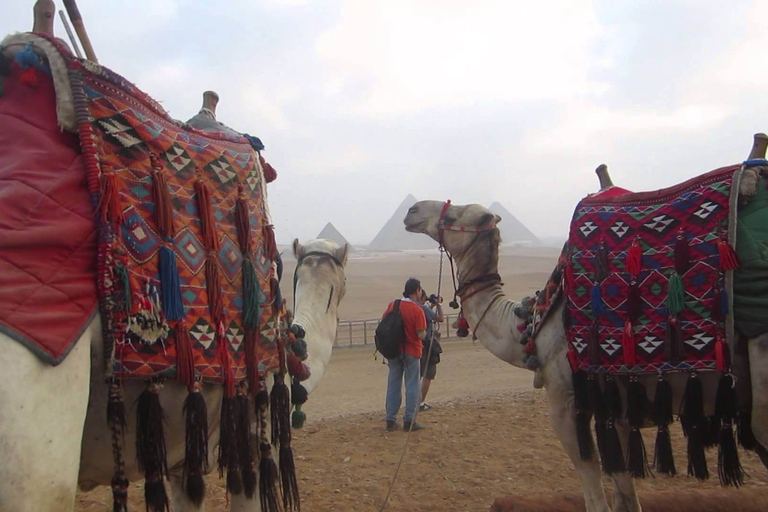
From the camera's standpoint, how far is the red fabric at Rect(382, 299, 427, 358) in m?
7.63

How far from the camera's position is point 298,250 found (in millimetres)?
4211

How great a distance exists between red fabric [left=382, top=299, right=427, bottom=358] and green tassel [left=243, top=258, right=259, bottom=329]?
210 inches

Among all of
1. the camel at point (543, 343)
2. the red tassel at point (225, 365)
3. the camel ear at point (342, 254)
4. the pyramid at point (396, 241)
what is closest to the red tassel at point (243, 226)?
the red tassel at point (225, 365)

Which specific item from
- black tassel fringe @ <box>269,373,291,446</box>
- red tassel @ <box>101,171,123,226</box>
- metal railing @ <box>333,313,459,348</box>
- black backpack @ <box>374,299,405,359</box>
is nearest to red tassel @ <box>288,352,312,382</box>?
black tassel fringe @ <box>269,373,291,446</box>

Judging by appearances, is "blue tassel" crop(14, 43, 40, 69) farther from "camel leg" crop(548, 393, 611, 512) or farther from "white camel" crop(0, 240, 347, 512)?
"camel leg" crop(548, 393, 611, 512)

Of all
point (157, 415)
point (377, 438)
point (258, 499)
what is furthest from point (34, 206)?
point (377, 438)

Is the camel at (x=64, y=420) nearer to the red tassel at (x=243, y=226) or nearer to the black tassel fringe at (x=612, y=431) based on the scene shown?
the red tassel at (x=243, y=226)

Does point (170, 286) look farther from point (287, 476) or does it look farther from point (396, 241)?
point (396, 241)

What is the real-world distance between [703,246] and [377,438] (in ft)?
16.4

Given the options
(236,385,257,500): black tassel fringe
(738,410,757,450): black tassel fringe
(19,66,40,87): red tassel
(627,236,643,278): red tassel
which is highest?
(19,66,40,87): red tassel

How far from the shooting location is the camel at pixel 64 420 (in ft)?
4.49

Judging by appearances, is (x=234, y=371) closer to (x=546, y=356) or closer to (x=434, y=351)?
(x=546, y=356)

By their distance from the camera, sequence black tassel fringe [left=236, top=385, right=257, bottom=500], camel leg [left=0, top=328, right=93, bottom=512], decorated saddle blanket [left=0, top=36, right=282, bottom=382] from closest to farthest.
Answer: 1. camel leg [left=0, top=328, right=93, bottom=512]
2. decorated saddle blanket [left=0, top=36, right=282, bottom=382]
3. black tassel fringe [left=236, top=385, right=257, bottom=500]

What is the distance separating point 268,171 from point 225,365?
1238 millimetres
